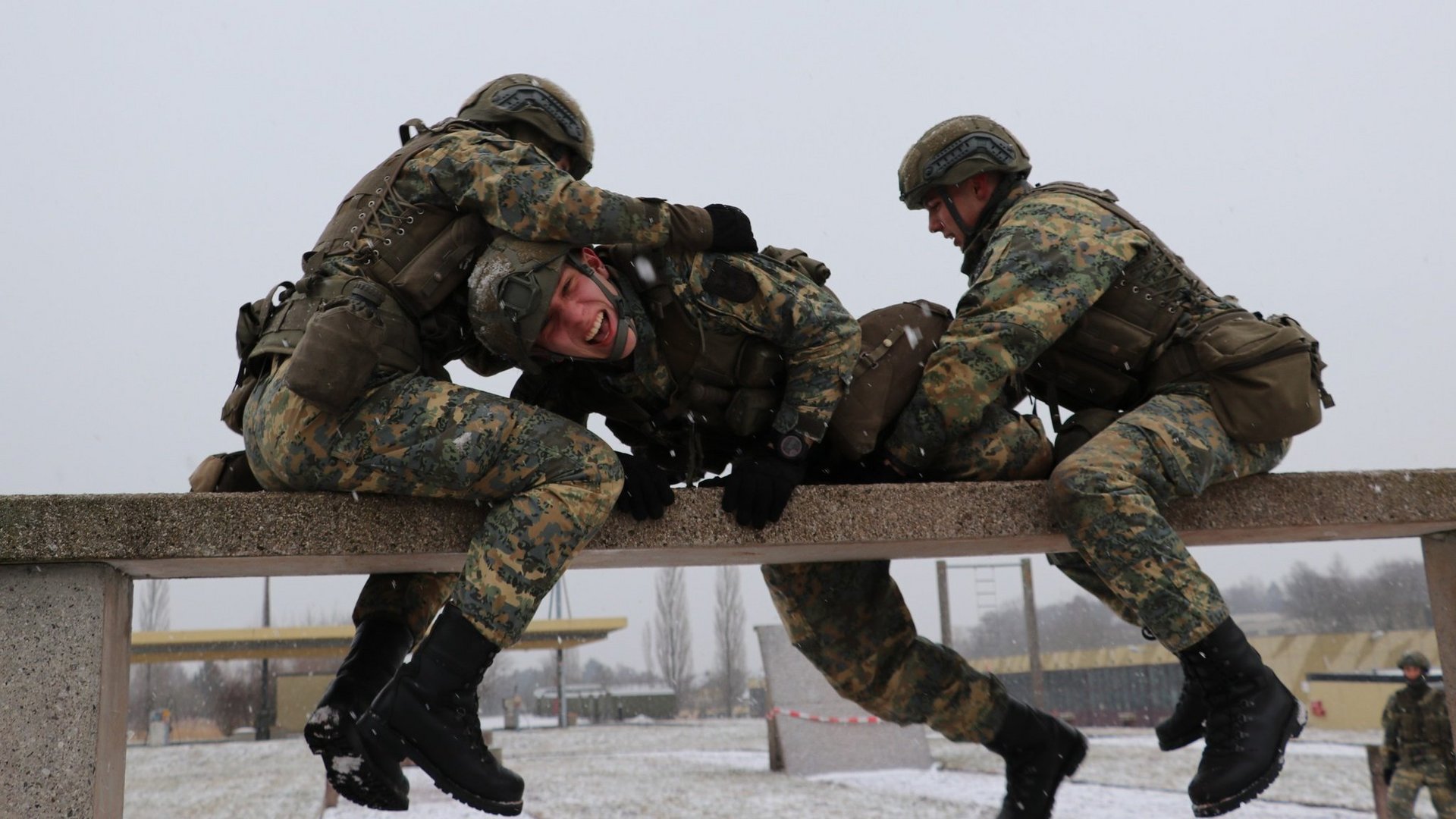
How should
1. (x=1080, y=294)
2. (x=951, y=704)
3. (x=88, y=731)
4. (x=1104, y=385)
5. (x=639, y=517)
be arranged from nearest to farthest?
→ (x=88, y=731) → (x=639, y=517) → (x=1080, y=294) → (x=1104, y=385) → (x=951, y=704)

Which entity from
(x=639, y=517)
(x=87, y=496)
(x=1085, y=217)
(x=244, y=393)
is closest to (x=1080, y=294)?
(x=1085, y=217)

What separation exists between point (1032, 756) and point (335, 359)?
2867mm

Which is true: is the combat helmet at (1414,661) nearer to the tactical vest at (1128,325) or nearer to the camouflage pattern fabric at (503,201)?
the tactical vest at (1128,325)

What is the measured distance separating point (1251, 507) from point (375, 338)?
9.07 ft

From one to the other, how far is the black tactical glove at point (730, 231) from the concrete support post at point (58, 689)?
1.90 meters

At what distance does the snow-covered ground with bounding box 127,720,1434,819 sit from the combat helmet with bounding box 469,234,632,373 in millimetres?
6214

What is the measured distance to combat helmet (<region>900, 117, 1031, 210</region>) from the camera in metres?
3.78

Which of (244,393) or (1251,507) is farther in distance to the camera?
(1251,507)

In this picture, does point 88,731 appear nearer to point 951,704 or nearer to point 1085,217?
point 951,704

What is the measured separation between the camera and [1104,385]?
364 centimetres

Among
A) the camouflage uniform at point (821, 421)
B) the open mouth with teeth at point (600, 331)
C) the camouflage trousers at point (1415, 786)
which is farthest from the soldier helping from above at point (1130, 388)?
the camouflage trousers at point (1415, 786)

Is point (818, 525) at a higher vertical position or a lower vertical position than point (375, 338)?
lower

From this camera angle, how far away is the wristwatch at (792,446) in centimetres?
318

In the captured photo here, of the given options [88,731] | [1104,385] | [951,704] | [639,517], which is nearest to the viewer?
[88,731]
